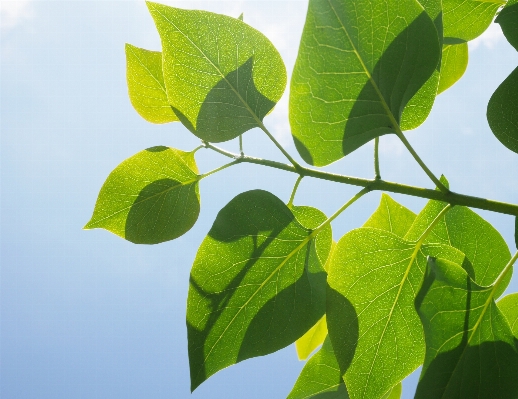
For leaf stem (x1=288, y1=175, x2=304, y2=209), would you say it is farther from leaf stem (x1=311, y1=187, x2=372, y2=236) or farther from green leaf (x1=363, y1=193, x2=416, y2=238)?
green leaf (x1=363, y1=193, x2=416, y2=238)

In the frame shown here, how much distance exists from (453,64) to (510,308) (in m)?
0.56

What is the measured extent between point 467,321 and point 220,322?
40cm

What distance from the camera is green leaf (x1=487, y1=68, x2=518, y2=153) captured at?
31.4 inches

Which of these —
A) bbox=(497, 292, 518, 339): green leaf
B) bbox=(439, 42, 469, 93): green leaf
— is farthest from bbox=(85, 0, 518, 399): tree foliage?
bbox=(439, 42, 469, 93): green leaf

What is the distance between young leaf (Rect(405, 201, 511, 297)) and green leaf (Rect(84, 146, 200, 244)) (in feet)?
1.48

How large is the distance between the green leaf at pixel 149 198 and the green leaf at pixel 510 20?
0.61 metres

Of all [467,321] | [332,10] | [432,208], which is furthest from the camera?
[432,208]

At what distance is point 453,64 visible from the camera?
117 centimetres

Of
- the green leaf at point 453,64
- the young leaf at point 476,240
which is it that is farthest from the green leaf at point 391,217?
the green leaf at point 453,64

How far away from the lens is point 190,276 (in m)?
0.85

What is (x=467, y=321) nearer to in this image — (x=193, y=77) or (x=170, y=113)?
(x=193, y=77)

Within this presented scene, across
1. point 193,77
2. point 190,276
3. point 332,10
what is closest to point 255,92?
point 193,77

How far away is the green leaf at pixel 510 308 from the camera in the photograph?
0.98 meters

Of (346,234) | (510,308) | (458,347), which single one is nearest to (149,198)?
(346,234)
